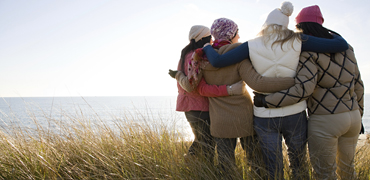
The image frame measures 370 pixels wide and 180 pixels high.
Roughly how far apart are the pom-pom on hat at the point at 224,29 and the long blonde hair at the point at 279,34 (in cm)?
32

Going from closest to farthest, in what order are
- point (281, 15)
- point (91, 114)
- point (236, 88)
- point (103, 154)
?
point (281, 15), point (236, 88), point (103, 154), point (91, 114)

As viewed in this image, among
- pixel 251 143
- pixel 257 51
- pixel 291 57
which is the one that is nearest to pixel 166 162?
pixel 251 143

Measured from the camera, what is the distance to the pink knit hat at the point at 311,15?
1912 millimetres

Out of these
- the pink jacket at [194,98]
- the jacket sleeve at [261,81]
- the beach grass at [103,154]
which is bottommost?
the beach grass at [103,154]

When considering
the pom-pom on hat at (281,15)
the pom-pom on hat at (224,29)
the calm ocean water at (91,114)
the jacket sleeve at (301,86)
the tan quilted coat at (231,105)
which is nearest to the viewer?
the jacket sleeve at (301,86)

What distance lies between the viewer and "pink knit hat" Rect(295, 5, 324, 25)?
1.91 meters

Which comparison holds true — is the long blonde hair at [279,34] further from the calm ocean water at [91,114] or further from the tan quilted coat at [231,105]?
the calm ocean water at [91,114]

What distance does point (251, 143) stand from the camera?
218 centimetres

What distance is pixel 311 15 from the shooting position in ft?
6.29

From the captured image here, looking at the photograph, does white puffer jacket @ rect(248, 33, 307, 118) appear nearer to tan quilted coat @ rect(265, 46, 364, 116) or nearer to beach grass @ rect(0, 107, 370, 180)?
tan quilted coat @ rect(265, 46, 364, 116)

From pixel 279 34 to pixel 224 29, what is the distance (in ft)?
1.68

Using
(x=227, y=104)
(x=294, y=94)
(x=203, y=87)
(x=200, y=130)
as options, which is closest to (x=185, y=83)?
(x=203, y=87)

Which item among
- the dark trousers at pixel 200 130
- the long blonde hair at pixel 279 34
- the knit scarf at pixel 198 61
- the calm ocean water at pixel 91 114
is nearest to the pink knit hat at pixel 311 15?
the long blonde hair at pixel 279 34

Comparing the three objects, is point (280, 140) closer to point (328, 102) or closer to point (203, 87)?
point (328, 102)
